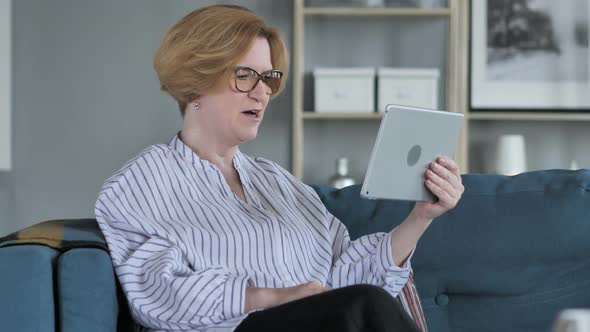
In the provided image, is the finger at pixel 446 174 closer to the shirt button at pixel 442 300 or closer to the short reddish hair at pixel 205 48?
the shirt button at pixel 442 300

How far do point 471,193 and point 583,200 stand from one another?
233 millimetres

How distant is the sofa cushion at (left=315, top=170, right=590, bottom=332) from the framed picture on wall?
2.10 m

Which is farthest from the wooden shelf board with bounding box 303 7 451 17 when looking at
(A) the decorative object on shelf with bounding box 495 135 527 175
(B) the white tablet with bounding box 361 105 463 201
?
(B) the white tablet with bounding box 361 105 463 201

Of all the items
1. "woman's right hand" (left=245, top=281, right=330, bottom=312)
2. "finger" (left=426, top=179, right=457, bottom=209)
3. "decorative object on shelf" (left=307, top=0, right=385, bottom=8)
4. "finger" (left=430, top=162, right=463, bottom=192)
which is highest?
"decorative object on shelf" (left=307, top=0, right=385, bottom=8)

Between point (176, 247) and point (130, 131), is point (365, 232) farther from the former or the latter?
point (130, 131)

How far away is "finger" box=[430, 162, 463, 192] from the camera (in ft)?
5.60

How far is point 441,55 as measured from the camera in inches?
163

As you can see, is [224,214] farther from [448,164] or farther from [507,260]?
[507,260]

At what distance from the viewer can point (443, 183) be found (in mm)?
1715

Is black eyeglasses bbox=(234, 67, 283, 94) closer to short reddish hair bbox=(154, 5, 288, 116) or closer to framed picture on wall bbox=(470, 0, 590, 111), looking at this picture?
short reddish hair bbox=(154, 5, 288, 116)

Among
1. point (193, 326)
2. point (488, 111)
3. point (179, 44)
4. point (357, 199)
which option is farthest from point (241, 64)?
point (488, 111)

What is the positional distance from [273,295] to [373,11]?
2.52m

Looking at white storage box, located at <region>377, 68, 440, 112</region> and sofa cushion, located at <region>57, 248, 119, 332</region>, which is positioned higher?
white storage box, located at <region>377, 68, 440, 112</region>

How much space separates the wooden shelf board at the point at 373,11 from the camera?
12.8 feet
